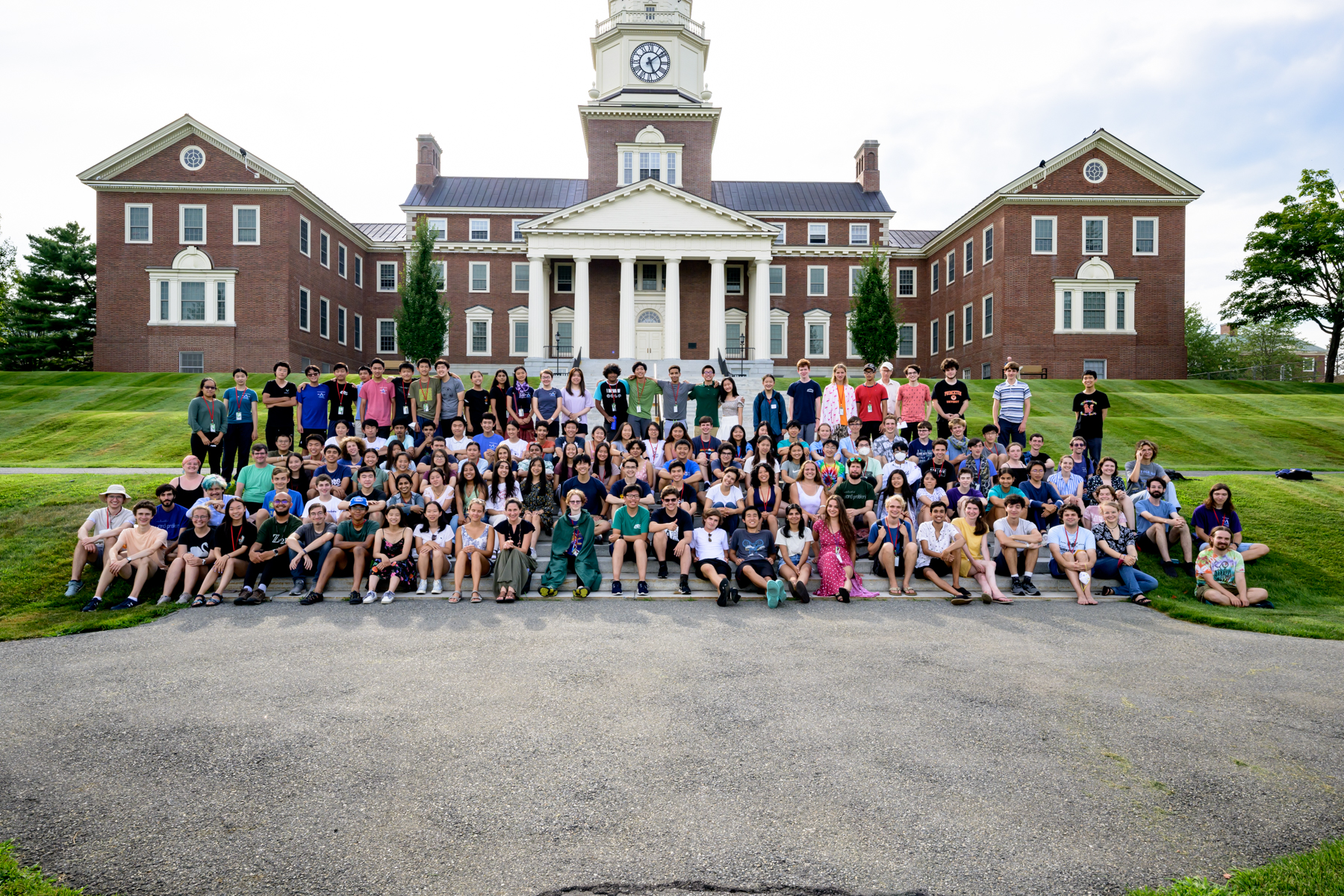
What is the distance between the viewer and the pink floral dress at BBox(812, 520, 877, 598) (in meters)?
9.49

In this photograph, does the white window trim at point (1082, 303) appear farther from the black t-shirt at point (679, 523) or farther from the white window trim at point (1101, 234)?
the black t-shirt at point (679, 523)

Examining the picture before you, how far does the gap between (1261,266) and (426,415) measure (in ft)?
149

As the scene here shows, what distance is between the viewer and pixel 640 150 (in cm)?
4284

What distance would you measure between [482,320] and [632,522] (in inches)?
1461

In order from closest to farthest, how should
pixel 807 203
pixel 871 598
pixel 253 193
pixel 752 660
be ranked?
pixel 752 660, pixel 871 598, pixel 253 193, pixel 807 203

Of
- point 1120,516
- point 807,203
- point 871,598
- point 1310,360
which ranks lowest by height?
point 871,598

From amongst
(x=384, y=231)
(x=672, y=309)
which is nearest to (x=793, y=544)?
(x=672, y=309)

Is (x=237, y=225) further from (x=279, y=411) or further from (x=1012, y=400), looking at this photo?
(x=1012, y=400)

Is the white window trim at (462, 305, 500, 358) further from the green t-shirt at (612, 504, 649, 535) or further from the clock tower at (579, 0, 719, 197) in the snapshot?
the green t-shirt at (612, 504, 649, 535)

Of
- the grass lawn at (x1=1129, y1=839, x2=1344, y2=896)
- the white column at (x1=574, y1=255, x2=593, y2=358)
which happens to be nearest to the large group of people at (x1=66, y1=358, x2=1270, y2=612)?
the grass lawn at (x1=1129, y1=839, x2=1344, y2=896)

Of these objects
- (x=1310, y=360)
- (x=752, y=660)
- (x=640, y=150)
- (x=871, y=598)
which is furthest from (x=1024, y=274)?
(x=1310, y=360)

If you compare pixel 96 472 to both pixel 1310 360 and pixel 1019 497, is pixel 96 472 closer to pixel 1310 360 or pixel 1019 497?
pixel 1019 497

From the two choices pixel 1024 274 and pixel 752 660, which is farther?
pixel 1024 274

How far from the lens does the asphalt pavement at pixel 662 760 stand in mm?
3633
